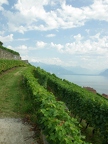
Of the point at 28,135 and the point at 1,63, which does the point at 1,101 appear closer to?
the point at 28,135

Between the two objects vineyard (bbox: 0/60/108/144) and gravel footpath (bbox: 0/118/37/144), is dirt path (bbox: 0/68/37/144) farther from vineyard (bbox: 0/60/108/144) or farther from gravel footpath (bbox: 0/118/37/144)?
vineyard (bbox: 0/60/108/144)

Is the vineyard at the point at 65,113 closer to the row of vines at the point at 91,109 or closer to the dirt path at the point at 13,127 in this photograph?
the row of vines at the point at 91,109

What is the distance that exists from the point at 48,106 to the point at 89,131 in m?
7.96

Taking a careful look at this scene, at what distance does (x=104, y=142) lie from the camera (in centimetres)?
1218

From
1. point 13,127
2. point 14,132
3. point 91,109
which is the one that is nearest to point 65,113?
point 14,132

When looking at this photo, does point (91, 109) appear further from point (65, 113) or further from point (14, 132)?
point (65, 113)

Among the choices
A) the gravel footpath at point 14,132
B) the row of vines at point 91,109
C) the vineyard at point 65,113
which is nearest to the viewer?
the vineyard at point 65,113

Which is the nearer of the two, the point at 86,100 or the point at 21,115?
the point at 21,115

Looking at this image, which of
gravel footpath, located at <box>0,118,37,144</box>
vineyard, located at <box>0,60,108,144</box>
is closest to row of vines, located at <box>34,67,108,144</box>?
vineyard, located at <box>0,60,108,144</box>

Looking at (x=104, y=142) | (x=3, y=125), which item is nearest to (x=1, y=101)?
(x=3, y=125)

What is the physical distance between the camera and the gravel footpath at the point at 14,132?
9672 millimetres

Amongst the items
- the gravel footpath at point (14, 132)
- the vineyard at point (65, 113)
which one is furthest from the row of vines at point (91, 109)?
the gravel footpath at point (14, 132)

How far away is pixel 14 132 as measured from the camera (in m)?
10.7

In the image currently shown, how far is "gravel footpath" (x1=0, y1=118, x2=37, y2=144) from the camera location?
967 cm
